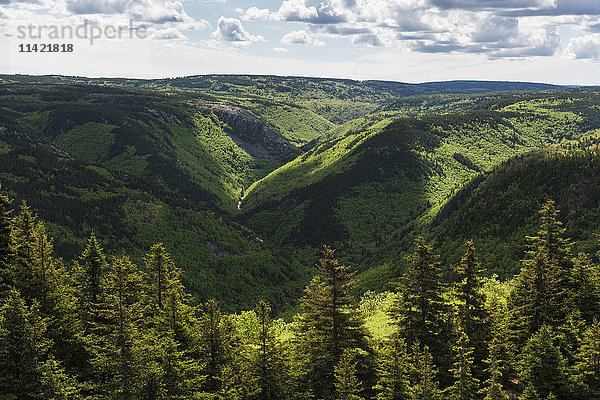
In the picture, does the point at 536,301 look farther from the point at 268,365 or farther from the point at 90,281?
the point at 90,281

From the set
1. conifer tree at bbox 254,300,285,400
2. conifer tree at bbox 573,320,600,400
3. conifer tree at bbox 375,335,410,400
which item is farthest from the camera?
conifer tree at bbox 254,300,285,400

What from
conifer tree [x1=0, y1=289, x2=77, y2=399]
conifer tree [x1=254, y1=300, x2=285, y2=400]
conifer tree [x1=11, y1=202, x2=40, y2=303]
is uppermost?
conifer tree [x1=11, y1=202, x2=40, y2=303]

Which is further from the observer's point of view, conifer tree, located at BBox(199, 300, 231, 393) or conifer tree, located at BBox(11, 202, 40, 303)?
conifer tree, located at BBox(199, 300, 231, 393)

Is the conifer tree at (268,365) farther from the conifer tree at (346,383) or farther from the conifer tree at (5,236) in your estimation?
the conifer tree at (5,236)

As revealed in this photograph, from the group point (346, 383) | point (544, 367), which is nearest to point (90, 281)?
point (346, 383)

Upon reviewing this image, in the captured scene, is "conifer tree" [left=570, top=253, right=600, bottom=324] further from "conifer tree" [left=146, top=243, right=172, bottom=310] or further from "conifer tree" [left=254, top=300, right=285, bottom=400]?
"conifer tree" [left=146, top=243, right=172, bottom=310]

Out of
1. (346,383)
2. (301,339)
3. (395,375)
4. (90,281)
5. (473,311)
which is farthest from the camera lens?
(473,311)

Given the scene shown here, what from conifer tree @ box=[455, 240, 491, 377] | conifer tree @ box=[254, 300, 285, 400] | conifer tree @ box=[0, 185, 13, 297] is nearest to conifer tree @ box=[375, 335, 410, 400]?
conifer tree @ box=[254, 300, 285, 400]
